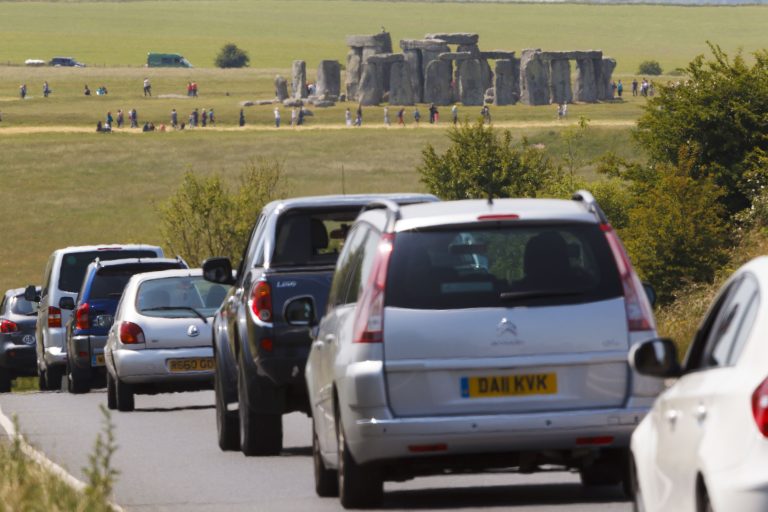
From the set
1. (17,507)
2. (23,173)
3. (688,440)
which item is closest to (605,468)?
(17,507)

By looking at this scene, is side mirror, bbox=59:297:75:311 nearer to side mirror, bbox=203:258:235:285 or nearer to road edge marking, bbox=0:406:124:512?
road edge marking, bbox=0:406:124:512

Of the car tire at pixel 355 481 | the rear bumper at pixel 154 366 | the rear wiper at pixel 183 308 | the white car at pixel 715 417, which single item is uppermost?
the white car at pixel 715 417

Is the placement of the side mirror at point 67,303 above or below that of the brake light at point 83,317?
below

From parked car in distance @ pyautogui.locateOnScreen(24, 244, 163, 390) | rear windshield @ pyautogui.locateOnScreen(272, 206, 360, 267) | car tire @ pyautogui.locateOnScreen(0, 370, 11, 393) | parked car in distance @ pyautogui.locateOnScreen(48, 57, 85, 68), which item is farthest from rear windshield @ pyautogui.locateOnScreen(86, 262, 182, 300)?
parked car in distance @ pyautogui.locateOnScreen(48, 57, 85, 68)

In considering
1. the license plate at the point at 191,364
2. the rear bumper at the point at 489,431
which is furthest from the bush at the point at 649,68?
the rear bumper at the point at 489,431

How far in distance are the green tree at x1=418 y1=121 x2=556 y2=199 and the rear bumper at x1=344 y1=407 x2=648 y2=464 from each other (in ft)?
207

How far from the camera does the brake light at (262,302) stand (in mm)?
13711

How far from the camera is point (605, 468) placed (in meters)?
10.6

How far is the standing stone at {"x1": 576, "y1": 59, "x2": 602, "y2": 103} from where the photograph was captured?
13825 centimetres

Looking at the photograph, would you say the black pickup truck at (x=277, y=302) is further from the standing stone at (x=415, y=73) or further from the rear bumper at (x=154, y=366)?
the standing stone at (x=415, y=73)

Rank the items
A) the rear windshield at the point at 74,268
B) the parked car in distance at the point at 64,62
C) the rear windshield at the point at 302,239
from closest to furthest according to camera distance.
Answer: the rear windshield at the point at 302,239
the rear windshield at the point at 74,268
the parked car in distance at the point at 64,62

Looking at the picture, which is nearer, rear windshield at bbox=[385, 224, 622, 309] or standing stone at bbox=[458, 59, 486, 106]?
rear windshield at bbox=[385, 224, 622, 309]

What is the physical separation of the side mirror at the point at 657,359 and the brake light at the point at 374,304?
301 cm

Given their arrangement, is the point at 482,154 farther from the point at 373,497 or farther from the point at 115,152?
the point at 373,497
